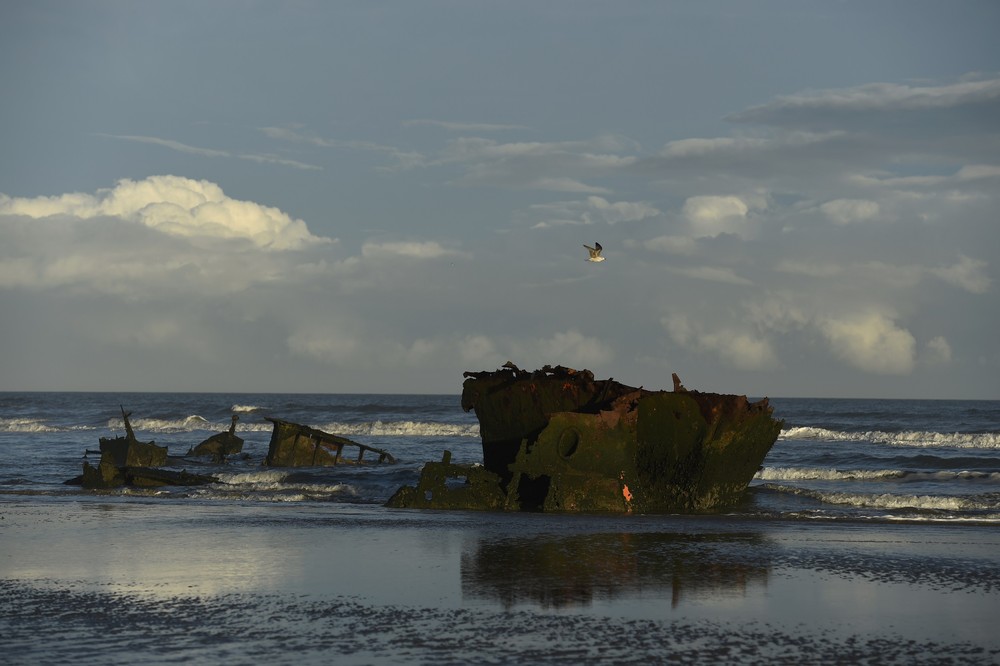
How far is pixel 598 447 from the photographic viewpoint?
1814 cm

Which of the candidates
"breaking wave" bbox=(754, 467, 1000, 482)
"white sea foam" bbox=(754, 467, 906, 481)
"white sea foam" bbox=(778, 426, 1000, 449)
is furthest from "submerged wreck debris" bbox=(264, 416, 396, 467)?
"white sea foam" bbox=(778, 426, 1000, 449)

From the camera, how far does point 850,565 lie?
12734mm

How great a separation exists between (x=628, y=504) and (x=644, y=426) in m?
1.38

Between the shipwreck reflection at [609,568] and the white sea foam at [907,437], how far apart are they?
35923mm

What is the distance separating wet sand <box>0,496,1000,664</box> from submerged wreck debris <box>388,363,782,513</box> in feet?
5.05

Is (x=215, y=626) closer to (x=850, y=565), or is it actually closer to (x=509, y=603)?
(x=509, y=603)

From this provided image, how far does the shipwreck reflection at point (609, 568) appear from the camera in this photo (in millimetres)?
10469

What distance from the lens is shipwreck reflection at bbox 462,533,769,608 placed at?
34.3ft

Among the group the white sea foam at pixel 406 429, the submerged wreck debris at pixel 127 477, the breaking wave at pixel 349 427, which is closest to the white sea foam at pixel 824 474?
the submerged wreck debris at pixel 127 477

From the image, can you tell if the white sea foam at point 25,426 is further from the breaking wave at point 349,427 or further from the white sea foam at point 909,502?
the white sea foam at point 909,502

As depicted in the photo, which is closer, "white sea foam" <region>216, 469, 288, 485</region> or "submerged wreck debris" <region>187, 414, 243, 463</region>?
"white sea foam" <region>216, 469, 288, 485</region>

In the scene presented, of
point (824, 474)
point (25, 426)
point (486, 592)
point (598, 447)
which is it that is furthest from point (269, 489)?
point (25, 426)

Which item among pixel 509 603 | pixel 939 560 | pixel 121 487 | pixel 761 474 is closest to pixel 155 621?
pixel 509 603

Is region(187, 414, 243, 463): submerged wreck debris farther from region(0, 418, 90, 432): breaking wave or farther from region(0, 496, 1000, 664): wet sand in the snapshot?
region(0, 418, 90, 432): breaking wave
